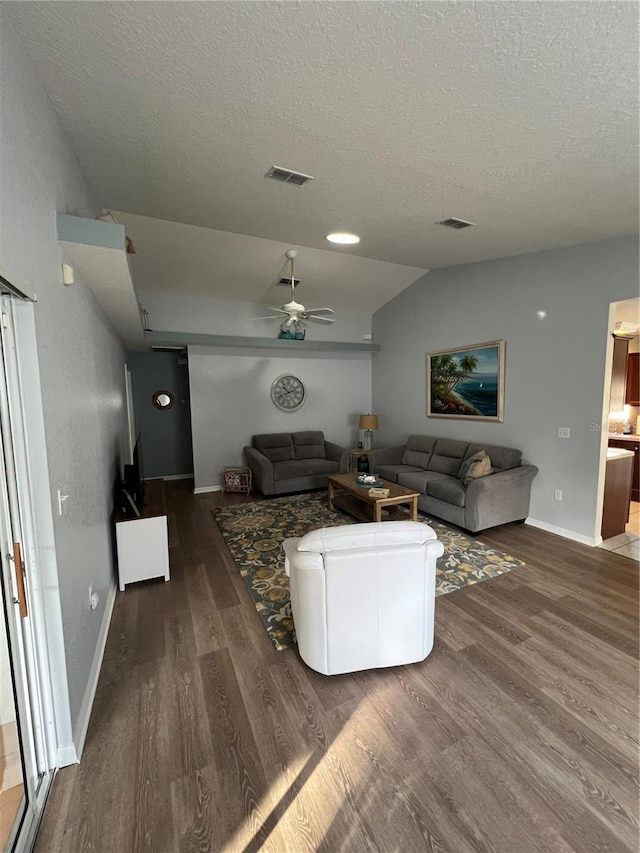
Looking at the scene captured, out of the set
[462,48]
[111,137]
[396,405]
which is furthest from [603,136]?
[396,405]

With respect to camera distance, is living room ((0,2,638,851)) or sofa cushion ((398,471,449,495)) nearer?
living room ((0,2,638,851))

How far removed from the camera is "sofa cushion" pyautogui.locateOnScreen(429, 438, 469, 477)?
4.83m

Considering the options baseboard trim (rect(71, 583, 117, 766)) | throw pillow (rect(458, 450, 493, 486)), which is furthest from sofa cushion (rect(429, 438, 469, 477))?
baseboard trim (rect(71, 583, 117, 766))

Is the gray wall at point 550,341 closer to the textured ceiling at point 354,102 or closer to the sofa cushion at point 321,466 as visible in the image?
the textured ceiling at point 354,102

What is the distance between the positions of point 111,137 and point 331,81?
1.26m

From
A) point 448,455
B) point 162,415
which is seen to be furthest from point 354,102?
point 162,415

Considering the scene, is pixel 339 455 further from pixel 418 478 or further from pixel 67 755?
pixel 67 755

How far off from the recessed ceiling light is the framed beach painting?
87.7 inches

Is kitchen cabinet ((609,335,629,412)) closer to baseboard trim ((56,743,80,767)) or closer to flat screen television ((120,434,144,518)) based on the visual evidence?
flat screen television ((120,434,144,518))

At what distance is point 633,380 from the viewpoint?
5.32 m

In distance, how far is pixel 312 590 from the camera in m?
1.93

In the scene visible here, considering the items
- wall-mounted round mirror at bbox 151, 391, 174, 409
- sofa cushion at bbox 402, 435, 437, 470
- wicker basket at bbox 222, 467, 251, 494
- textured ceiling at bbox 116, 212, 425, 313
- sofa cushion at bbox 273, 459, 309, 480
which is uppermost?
textured ceiling at bbox 116, 212, 425, 313

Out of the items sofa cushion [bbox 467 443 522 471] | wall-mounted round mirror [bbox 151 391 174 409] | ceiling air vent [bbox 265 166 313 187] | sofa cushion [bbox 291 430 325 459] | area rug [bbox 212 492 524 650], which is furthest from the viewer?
wall-mounted round mirror [bbox 151 391 174 409]

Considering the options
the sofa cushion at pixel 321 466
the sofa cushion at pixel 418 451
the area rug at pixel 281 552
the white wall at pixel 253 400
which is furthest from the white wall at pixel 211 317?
the area rug at pixel 281 552
